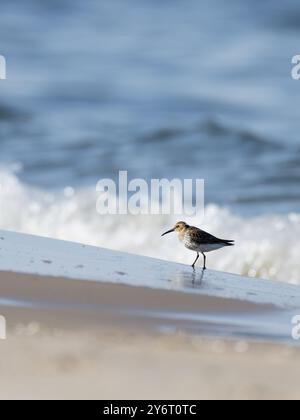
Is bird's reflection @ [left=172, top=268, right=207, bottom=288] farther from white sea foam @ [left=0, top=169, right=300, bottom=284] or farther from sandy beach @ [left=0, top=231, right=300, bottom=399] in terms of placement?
white sea foam @ [left=0, top=169, right=300, bottom=284]

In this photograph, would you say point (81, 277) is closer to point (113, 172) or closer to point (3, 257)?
point (3, 257)

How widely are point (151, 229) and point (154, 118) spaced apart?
613cm

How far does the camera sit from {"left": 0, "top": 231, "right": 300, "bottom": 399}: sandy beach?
4.22m

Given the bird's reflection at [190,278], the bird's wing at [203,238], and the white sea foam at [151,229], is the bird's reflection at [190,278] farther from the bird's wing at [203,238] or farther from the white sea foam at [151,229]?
the white sea foam at [151,229]

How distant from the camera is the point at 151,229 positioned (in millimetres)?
10859

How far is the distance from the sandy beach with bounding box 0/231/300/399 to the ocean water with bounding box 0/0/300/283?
2.69 m

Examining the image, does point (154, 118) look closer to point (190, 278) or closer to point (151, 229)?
point (151, 229)

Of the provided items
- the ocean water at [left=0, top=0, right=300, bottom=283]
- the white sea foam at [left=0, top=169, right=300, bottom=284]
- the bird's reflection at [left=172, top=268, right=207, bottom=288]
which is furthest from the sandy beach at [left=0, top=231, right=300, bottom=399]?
the ocean water at [left=0, top=0, right=300, bottom=283]

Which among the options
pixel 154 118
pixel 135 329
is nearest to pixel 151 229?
pixel 135 329

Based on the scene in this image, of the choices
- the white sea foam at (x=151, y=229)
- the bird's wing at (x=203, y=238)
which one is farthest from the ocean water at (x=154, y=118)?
the bird's wing at (x=203, y=238)

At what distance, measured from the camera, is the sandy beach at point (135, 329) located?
4.22m

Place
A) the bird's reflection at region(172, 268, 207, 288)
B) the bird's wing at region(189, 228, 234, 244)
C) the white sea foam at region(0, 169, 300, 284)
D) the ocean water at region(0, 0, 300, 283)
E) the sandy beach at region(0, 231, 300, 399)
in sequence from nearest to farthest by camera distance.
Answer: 1. the sandy beach at region(0, 231, 300, 399)
2. the bird's reflection at region(172, 268, 207, 288)
3. the bird's wing at region(189, 228, 234, 244)
4. the white sea foam at region(0, 169, 300, 284)
5. the ocean water at region(0, 0, 300, 283)

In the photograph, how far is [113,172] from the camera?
1412 centimetres

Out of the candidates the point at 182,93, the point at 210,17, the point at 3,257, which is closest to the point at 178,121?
the point at 182,93
